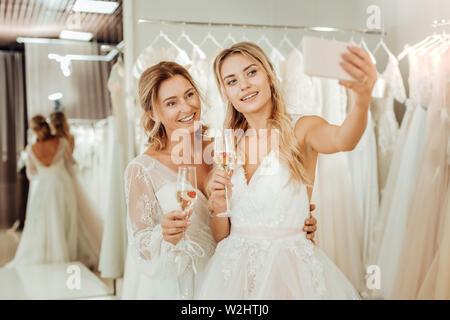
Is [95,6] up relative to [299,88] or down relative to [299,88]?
up

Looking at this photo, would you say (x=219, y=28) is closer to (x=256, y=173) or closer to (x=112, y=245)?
(x=256, y=173)

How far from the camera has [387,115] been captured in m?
1.69

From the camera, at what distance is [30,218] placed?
5.81 ft

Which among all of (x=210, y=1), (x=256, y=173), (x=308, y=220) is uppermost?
(x=210, y=1)

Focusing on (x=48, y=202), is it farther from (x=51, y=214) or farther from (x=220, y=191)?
(x=220, y=191)

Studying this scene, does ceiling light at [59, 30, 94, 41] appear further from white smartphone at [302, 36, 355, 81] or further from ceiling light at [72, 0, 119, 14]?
white smartphone at [302, 36, 355, 81]

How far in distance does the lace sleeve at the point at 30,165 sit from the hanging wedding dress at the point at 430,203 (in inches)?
56.1

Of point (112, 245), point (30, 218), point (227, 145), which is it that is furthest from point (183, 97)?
point (30, 218)

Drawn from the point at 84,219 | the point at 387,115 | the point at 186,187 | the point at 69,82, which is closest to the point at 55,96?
the point at 69,82

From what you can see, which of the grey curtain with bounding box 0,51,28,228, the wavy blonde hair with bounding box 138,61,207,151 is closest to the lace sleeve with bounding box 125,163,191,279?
the wavy blonde hair with bounding box 138,61,207,151

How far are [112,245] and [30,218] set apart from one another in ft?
1.15

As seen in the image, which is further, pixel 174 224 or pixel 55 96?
pixel 55 96

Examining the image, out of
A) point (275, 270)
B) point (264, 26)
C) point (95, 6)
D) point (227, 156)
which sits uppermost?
point (95, 6)

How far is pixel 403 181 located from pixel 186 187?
0.86m
